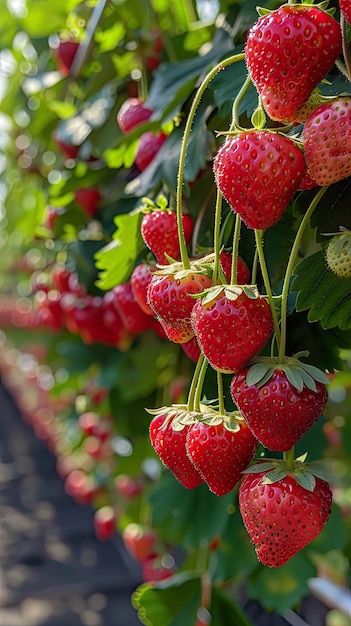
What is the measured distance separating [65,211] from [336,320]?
79 cm

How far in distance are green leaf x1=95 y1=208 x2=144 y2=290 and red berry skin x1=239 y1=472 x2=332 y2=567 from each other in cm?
35

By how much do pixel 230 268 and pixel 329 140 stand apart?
0.57ft

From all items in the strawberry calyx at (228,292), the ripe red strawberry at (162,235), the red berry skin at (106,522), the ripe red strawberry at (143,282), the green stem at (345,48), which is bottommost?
the red berry skin at (106,522)

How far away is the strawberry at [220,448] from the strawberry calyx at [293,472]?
15mm

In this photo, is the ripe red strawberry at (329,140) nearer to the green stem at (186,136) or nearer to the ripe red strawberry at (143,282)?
the green stem at (186,136)

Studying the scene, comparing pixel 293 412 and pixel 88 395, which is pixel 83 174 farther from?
pixel 293 412

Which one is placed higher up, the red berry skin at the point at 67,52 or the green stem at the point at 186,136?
the green stem at the point at 186,136

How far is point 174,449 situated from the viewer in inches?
24.9

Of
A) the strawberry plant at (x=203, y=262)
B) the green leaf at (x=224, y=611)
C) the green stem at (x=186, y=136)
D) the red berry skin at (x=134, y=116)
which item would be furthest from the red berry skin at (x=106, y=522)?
the green stem at (x=186, y=136)

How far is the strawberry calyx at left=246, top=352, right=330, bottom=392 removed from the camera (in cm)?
56

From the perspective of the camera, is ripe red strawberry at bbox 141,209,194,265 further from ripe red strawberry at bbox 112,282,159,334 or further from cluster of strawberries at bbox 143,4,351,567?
ripe red strawberry at bbox 112,282,159,334

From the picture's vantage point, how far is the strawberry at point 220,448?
583 millimetres

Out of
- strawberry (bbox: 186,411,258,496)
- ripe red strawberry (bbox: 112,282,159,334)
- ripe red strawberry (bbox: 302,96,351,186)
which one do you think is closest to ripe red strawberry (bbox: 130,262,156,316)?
ripe red strawberry (bbox: 112,282,159,334)

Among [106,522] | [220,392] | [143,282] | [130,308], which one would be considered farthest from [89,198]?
[106,522]
